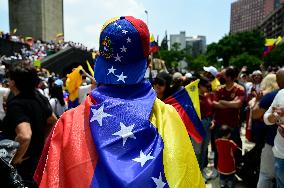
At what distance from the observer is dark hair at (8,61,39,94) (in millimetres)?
3166

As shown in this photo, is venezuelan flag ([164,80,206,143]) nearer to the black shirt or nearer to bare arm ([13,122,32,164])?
the black shirt

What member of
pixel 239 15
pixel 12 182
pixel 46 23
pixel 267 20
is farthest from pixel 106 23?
pixel 239 15

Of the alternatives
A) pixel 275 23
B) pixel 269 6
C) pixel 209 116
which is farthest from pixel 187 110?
pixel 269 6

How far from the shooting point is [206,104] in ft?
20.5

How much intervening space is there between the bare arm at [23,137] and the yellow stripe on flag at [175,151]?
1.51m

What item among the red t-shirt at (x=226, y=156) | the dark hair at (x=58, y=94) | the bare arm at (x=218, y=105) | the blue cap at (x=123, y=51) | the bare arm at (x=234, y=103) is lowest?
the red t-shirt at (x=226, y=156)

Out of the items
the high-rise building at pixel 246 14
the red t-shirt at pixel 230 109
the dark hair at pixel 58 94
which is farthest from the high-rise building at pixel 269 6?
the dark hair at pixel 58 94

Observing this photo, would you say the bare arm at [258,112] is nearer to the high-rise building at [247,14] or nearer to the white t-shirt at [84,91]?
the white t-shirt at [84,91]

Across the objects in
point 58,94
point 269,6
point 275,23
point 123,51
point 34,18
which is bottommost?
point 275,23

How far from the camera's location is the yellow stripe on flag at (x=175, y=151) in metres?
1.59

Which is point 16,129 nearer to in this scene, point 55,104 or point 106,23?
point 106,23

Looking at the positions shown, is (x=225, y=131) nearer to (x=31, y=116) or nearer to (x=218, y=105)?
(x=218, y=105)

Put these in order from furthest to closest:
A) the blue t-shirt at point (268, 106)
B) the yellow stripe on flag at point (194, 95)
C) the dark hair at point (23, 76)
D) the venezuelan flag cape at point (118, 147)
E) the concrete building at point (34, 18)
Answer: the concrete building at point (34, 18) → the yellow stripe on flag at point (194, 95) → the blue t-shirt at point (268, 106) → the dark hair at point (23, 76) → the venezuelan flag cape at point (118, 147)

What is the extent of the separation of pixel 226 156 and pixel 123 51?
14.4ft
